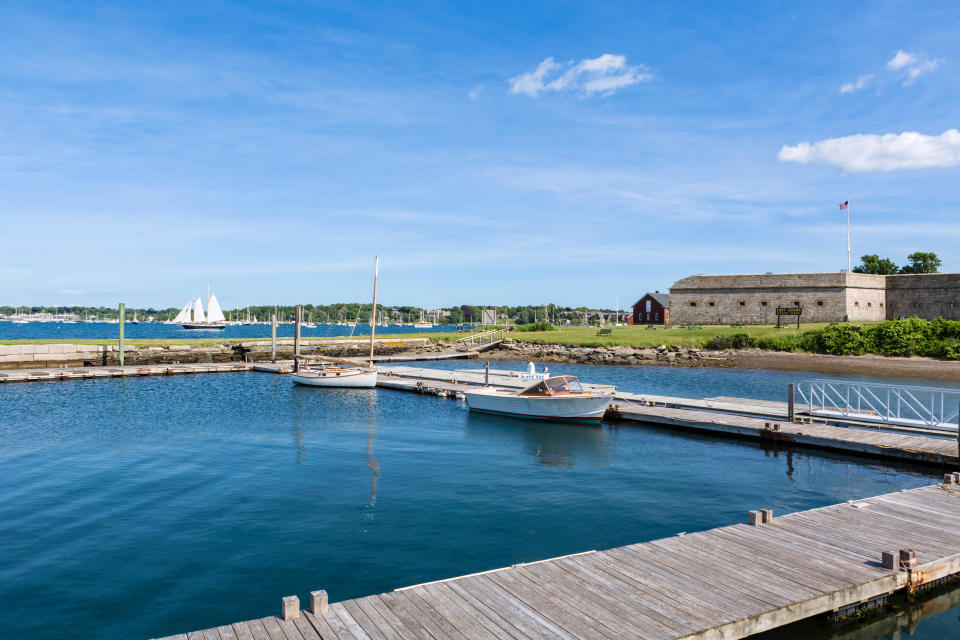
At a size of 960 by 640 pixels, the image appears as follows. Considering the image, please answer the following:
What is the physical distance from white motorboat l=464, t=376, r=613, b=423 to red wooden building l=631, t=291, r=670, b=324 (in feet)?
208

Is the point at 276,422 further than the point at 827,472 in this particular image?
Yes

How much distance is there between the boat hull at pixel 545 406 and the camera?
2783 cm

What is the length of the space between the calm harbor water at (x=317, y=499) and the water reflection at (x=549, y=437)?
0.16 meters

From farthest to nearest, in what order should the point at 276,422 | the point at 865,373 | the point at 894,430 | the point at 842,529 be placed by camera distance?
1. the point at 865,373
2. the point at 276,422
3. the point at 894,430
4. the point at 842,529

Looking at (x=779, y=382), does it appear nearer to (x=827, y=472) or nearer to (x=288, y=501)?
(x=827, y=472)

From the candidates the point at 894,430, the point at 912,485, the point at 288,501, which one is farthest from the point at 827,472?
the point at 288,501

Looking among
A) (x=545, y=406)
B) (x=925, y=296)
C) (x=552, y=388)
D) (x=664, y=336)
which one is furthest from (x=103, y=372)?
(x=925, y=296)

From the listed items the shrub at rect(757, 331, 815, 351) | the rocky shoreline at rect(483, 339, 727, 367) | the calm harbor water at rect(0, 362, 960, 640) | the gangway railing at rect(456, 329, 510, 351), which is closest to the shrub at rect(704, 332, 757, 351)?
the shrub at rect(757, 331, 815, 351)

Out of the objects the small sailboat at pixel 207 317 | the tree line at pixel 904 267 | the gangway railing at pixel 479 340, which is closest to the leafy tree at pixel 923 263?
the tree line at pixel 904 267

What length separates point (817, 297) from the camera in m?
69.9

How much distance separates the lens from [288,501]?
15930 mm

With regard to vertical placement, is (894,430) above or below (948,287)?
below

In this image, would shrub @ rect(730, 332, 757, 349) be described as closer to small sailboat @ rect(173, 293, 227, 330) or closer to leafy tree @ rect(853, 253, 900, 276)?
leafy tree @ rect(853, 253, 900, 276)

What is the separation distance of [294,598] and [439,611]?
6.47 ft
